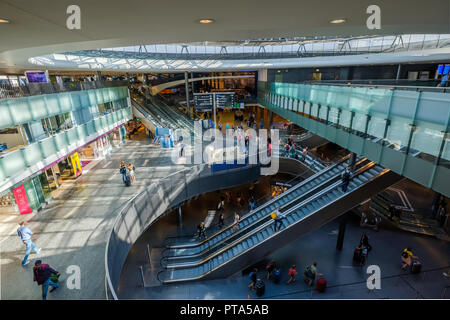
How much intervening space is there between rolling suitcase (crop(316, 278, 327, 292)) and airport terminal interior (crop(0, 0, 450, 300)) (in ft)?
0.22

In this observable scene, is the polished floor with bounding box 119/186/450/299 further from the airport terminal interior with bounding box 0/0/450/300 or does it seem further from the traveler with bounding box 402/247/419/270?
the traveler with bounding box 402/247/419/270

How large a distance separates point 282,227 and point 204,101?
36.1ft

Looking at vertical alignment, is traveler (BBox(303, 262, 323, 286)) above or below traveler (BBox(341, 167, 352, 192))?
below

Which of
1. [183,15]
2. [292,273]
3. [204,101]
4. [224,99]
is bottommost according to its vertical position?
[292,273]

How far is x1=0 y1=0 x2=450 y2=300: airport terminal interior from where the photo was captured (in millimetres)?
3926

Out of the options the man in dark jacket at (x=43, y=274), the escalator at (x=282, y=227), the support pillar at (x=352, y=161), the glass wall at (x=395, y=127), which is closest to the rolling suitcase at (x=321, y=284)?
the escalator at (x=282, y=227)

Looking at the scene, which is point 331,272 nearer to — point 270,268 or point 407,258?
point 270,268

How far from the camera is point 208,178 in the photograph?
1562 centimetres

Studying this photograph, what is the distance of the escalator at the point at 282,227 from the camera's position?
11.3 m

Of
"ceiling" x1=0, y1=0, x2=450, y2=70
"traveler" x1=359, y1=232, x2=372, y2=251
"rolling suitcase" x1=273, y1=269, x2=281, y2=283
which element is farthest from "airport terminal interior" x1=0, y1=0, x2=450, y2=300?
"traveler" x1=359, y1=232, x2=372, y2=251

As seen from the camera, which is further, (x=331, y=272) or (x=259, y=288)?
(x=331, y=272)

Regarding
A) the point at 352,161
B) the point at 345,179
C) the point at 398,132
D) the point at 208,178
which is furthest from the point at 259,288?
the point at 398,132

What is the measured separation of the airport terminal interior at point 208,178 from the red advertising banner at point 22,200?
5 centimetres

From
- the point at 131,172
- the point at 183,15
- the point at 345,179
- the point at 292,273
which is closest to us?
the point at 183,15
